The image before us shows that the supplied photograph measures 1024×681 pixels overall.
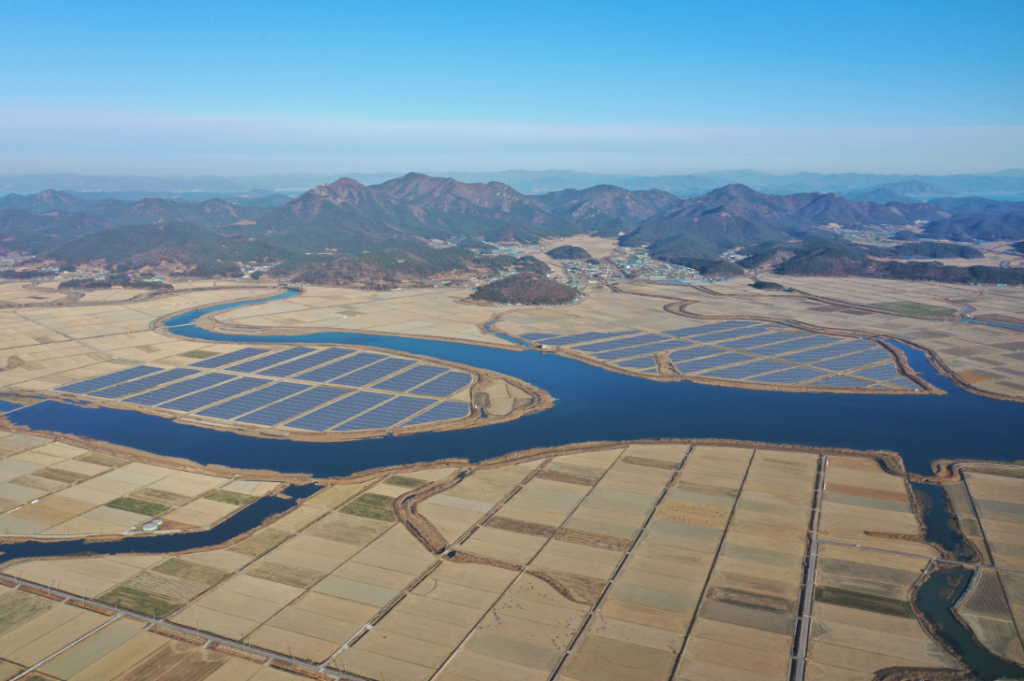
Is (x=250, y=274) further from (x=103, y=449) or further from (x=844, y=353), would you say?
(x=844, y=353)

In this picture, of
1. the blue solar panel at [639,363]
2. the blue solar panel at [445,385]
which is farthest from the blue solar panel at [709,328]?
the blue solar panel at [445,385]

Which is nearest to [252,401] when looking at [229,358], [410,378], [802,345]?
[410,378]

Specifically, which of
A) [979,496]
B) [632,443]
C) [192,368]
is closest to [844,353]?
[979,496]

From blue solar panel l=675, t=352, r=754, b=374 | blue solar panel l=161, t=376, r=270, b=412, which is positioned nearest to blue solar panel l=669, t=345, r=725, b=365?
blue solar panel l=675, t=352, r=754, b=374

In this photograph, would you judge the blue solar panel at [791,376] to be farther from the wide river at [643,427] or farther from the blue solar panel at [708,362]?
the blue solar panel at [708,362]

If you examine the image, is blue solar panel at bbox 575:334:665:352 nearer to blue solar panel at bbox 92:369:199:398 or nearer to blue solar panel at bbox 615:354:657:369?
blue solar panel at bbox 615:354:657:369

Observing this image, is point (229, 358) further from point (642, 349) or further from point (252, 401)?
point (642, 349)
